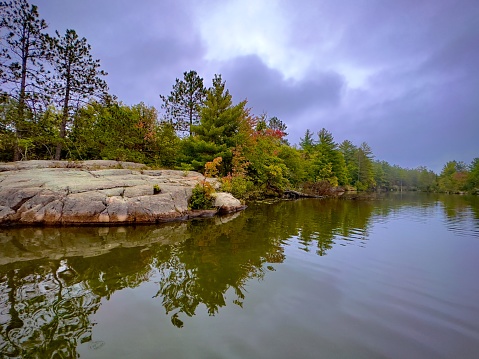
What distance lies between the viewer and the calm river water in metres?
2.67

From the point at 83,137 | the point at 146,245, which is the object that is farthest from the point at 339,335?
the point at 83,137

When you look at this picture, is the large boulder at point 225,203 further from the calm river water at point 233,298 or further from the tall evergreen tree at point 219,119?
the tall evergreen tree at point 219,119

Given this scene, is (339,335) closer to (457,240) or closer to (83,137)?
(457,240)

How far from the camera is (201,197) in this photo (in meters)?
11.7

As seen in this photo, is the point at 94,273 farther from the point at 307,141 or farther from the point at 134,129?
the point at 307,141

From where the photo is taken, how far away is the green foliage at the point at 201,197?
11516 millimetres

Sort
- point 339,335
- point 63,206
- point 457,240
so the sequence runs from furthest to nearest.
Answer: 1. point 63,206
2. point 457,240
3. point 339,335

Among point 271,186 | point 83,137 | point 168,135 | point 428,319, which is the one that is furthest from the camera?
point 271,186

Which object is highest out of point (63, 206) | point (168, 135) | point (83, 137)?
point (168, 135)

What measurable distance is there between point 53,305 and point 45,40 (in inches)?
637

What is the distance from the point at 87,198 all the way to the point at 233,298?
778 centimetres

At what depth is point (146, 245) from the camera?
658cm

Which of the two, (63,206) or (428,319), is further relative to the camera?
(63,206)

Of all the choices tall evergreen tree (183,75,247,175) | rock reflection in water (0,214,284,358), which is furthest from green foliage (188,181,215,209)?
tall evergreen tree (183,75,247,175)
